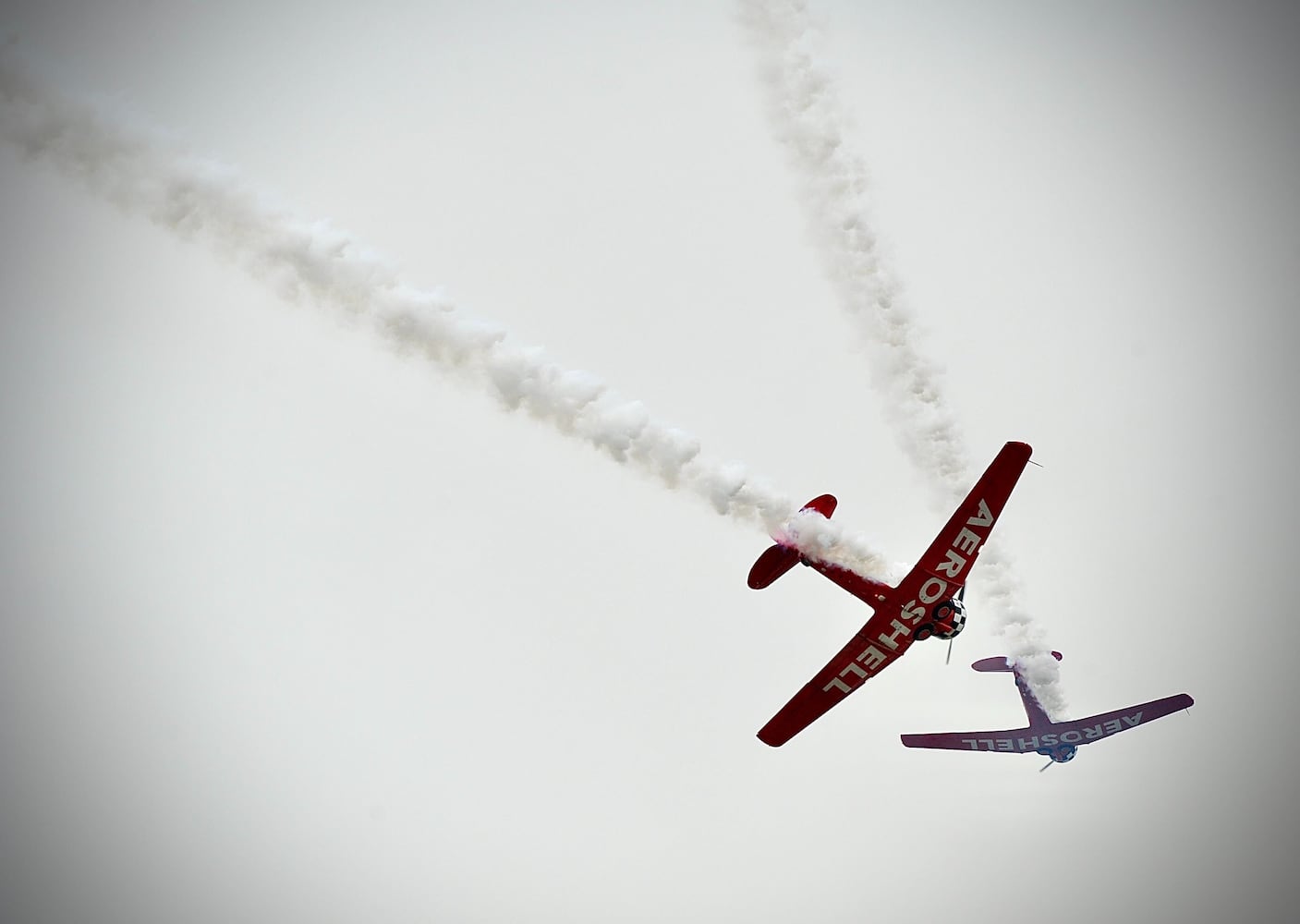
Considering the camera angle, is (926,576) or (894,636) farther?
(894,636)

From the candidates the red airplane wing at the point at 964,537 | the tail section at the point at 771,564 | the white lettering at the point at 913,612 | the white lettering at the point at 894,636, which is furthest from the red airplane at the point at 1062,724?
the tail section at the point at 771,564

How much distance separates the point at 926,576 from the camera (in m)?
24.7

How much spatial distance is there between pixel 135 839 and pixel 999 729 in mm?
155905

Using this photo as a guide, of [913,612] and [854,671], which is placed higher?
[913,612]

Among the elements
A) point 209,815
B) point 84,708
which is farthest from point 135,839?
point 84,708

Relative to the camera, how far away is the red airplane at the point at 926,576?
24.2 m

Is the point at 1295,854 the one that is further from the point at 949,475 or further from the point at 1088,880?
the point at 949,475

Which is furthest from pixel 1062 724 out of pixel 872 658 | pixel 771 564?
pixel 771 564

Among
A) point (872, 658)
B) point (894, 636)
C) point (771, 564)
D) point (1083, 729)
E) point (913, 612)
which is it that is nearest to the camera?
point (771, 564)

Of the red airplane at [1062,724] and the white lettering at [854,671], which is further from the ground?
the red airplane at [1062,724]

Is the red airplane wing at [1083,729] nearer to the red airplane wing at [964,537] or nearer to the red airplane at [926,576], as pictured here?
the red airplane at [926,576]

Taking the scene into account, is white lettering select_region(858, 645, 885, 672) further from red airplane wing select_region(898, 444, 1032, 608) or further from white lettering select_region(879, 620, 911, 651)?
red airplane wing select_region(898, 444, 1032, 608)

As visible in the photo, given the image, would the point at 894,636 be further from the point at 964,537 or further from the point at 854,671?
the point at 964,537

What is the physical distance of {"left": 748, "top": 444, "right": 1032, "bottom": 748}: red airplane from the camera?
24.2 meters
